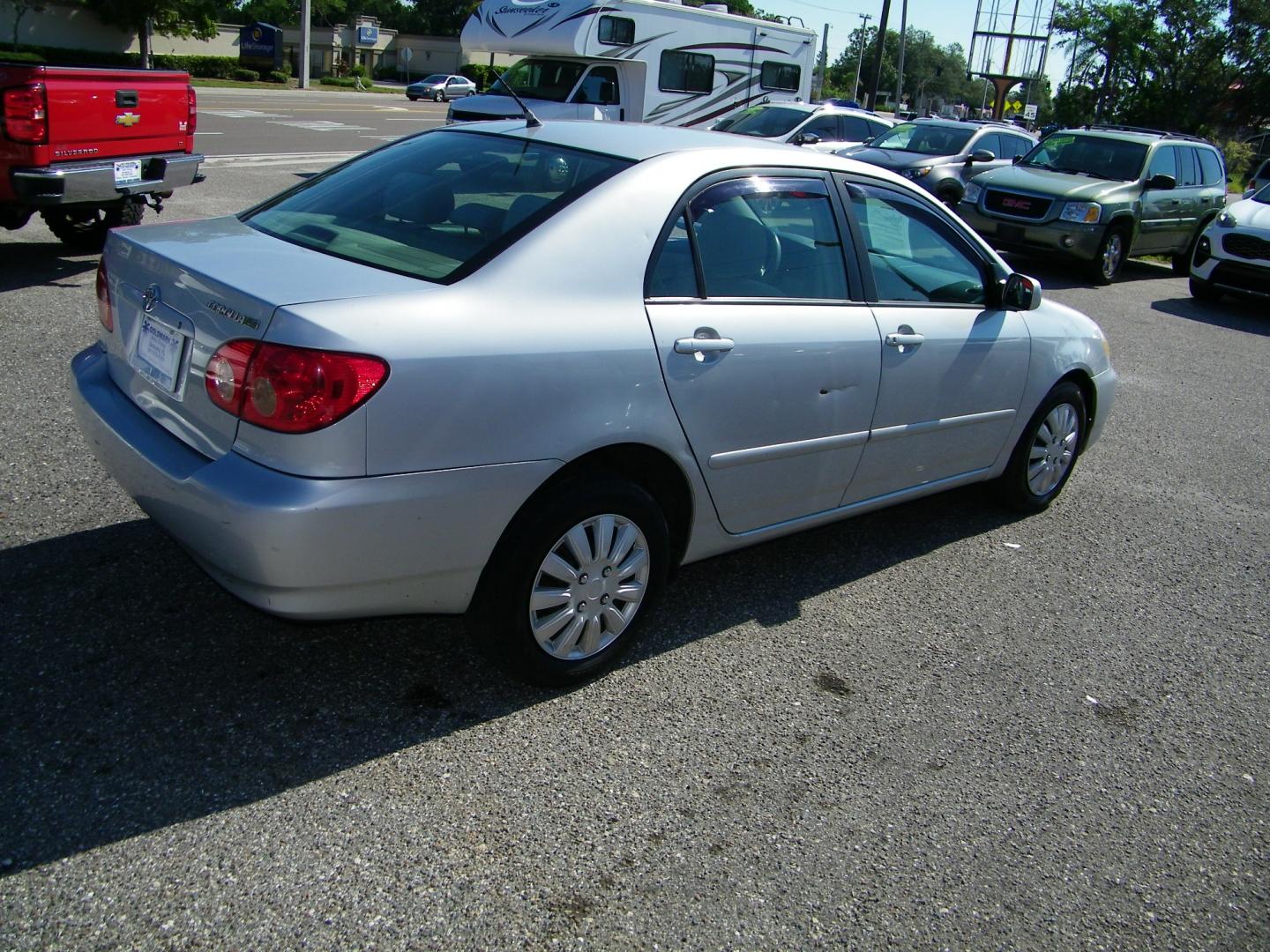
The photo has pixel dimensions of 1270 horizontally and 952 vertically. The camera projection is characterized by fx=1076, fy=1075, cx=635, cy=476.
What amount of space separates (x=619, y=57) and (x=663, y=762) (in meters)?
16.2

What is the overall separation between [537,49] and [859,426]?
592 inches

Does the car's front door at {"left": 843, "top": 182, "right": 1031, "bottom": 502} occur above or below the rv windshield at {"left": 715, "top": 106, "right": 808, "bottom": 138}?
below

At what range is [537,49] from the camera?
56.6 ft

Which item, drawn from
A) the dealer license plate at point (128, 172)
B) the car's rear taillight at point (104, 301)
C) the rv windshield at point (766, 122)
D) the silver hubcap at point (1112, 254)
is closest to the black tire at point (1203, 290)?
the silver hubcap at point (1112, 254)

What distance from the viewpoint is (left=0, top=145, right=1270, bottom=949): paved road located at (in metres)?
2.52

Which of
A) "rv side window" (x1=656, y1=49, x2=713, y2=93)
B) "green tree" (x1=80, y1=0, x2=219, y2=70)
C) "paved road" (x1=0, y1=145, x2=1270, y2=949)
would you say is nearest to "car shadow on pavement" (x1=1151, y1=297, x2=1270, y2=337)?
"paved road" (x1=0, y1=145, x2=1270, y2=949)

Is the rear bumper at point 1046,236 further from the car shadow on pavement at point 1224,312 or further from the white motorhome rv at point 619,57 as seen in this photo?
the white motorhome rv at point 619,57

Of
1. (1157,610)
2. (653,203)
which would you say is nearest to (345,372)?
(653,203)

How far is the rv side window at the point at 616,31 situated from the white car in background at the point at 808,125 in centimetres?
209

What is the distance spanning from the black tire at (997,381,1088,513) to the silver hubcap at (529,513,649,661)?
8.08ft

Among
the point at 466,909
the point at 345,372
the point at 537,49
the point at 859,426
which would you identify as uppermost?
the point at 537,49

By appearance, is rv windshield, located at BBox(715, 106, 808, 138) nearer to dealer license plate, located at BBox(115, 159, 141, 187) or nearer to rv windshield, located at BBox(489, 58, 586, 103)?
rv windshield, located at BBox(489, 58, 586, 103)

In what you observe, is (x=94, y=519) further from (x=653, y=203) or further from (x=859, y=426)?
(x=859, y=426)

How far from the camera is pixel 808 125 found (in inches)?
673
